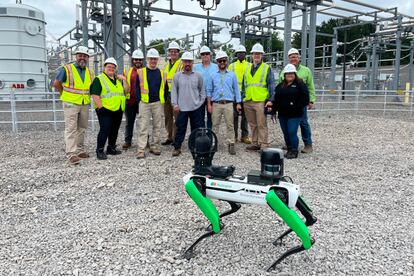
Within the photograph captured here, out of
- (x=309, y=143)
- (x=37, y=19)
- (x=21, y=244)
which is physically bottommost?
(x=21, y=244)

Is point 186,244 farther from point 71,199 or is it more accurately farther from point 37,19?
point 37,19

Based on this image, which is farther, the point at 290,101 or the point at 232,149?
the point at 232,149

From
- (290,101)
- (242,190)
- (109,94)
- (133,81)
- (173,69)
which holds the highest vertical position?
(173,69)

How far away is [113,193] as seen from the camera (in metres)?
4.14

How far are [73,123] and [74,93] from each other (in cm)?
47

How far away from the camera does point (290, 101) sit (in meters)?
5.52

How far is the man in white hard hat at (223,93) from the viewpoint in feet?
18.9

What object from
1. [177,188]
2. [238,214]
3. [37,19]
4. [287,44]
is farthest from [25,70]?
[238,214]

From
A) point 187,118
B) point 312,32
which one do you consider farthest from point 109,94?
point 312,32

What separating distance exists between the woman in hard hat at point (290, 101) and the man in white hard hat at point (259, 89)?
0.23 meters

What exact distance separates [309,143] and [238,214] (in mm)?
3347

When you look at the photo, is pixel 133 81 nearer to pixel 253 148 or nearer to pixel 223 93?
pixel 223 93

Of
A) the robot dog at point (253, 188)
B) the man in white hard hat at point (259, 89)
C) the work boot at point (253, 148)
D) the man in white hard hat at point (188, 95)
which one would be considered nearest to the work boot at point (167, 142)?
the man in white hard hat at point (188, 95)

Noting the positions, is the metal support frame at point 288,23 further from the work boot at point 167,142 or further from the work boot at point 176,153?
the work boot at point 176,153
